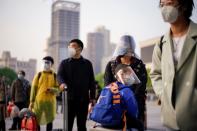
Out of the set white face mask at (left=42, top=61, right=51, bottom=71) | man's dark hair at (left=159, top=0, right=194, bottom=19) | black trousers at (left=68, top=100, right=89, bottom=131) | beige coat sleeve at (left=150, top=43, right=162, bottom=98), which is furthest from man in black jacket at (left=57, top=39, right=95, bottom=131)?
man's dark hair at (left=159, top=0, right=194, bottom=19)

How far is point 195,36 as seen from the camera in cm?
312

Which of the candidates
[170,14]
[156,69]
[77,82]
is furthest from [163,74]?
[77,82]

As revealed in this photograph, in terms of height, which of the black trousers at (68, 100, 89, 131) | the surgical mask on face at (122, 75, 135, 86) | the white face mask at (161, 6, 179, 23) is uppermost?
the white face mask at (161, 6, 179, 23)

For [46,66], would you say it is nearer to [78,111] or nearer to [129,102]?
[78,111]

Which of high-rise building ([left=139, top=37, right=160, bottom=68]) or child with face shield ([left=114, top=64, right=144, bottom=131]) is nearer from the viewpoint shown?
child with face shield ([left=114, top=64, right=144, bottom=131])

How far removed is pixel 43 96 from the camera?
29.3 ft

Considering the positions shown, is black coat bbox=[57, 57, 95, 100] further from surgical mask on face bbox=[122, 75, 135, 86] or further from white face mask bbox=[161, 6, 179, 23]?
white face mask bbox=[161, 6, 179, 23]

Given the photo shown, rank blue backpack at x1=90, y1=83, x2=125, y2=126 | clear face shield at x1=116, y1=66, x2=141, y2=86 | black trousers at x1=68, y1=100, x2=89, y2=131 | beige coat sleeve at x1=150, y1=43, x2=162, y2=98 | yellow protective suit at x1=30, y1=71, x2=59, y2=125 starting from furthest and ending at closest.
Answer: yellow protective suit at x1=30, y1=71, x2=59, y2=125 < black trousers at x1=68, y1=100, x2=89, y2=131 < clear face shield at x1=116, y1=66, x2=141, y2=86 < blue backpack at x1=90, y1=83, x2=125, y2=126 < beige coat sleeve at x1=150, y1=43, x2=162, y2=98

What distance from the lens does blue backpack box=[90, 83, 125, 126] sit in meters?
4.10

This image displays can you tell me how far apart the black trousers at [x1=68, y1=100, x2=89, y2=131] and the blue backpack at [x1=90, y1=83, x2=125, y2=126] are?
101 inches

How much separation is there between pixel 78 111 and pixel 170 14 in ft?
12.7

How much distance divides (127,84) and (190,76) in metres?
1.56

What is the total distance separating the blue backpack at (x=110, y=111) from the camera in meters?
4.10


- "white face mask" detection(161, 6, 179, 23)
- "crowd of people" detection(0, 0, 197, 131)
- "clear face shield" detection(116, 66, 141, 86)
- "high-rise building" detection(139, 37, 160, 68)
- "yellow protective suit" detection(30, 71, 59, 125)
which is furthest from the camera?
"high-rise building" detection(139, 37, 160, 68)
